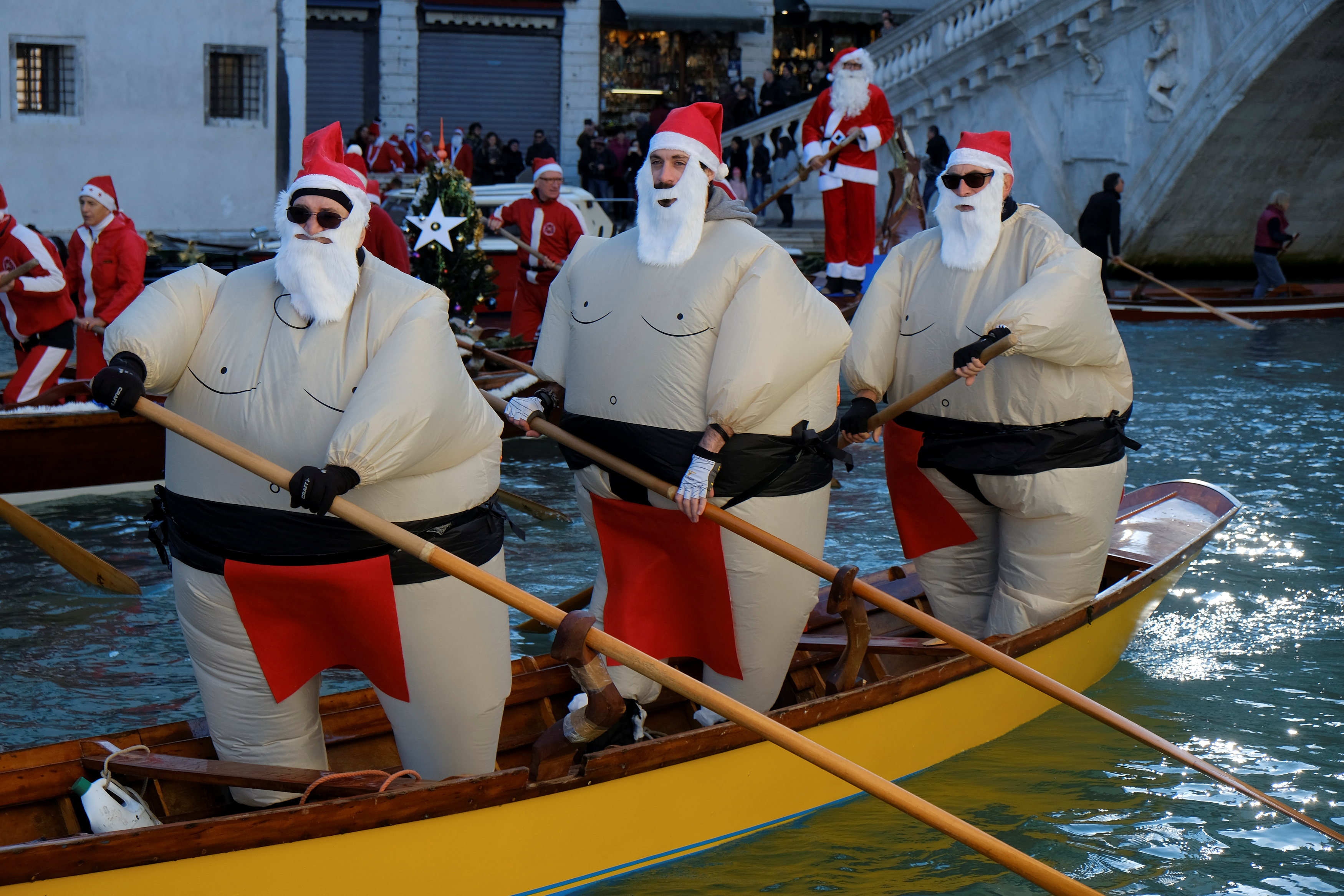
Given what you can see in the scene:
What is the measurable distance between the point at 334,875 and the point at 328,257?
157 centimetres

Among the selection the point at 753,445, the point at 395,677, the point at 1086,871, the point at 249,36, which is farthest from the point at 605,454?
the point at 249,36

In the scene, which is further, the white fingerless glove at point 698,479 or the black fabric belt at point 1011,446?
the black fabric belt at point 1011,446

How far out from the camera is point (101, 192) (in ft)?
27.0

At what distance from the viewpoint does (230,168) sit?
1778 cm

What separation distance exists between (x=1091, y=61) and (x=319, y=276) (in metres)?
17.8

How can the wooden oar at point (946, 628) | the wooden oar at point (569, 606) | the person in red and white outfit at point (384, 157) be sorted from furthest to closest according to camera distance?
the person in red and white outfit at point (384, 157) → the wooden oar at point (569, 606) → the wooden oar at point (946, 628)

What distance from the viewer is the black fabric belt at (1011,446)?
4859 mm

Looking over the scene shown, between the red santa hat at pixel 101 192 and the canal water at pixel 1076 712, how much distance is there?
178cm

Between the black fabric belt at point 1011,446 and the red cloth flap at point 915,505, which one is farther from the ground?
the black fabric belt at point 1011,446

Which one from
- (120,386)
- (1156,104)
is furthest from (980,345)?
(1156,104)

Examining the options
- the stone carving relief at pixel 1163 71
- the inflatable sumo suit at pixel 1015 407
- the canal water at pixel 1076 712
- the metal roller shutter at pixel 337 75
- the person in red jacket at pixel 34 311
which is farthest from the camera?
the metal roller shutter at pixel 337 75

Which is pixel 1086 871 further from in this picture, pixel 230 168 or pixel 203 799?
pixel 230 168

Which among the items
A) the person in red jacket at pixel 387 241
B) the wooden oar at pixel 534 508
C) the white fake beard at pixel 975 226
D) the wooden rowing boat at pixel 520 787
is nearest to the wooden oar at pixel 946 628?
the wooden rowing boat at pixel 520 787

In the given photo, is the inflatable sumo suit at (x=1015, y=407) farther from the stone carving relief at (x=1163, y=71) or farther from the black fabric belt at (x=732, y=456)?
the stone carving relief at (x=1163, y=71)
